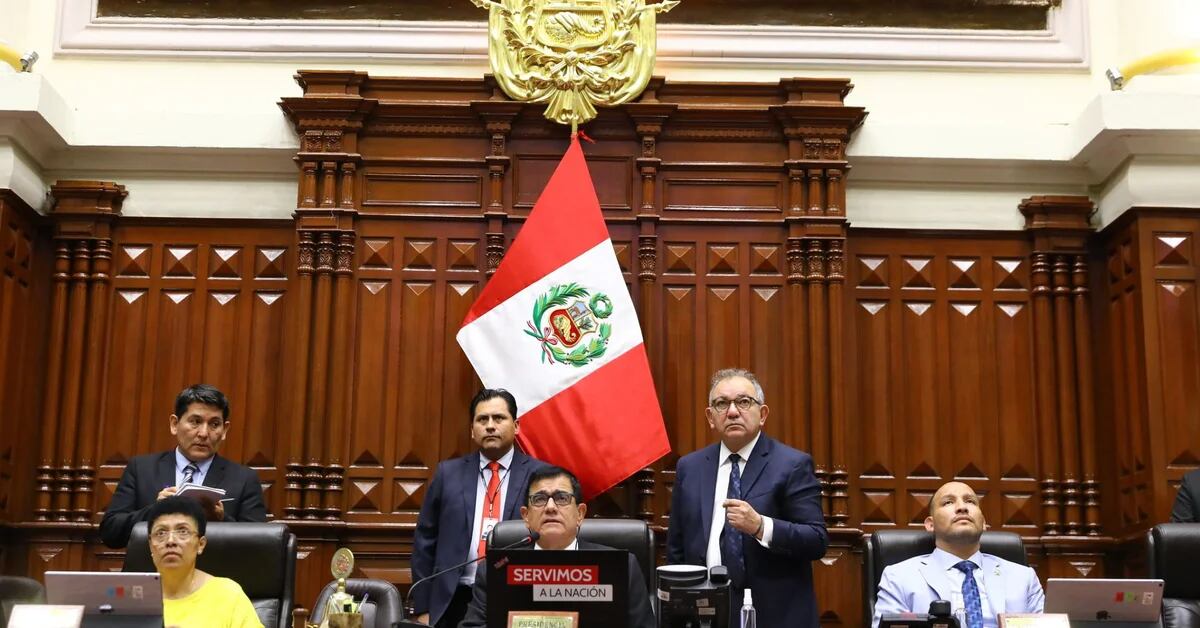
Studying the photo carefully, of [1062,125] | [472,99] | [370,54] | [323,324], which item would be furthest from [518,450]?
[1062,125]

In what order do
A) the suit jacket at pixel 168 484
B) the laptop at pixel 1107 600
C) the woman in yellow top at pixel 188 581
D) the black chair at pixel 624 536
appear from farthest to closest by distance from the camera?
the suit jacket at pixel 168 484
the black chair at pixel 624 536
the woman in yellow top at pixel 188 581
the laptop at pixel 1107 600

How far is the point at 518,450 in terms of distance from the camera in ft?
18.7

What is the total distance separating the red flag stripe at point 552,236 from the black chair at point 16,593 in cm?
230

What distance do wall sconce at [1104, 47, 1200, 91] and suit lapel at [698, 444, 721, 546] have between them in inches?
119

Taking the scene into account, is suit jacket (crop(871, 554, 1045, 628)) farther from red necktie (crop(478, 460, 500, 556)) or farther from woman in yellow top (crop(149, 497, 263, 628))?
woman in yellow top (crop(149, 497, 263, 628))

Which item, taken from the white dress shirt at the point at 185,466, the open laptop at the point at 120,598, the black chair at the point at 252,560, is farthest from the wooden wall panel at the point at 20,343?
the open laptop at the point at 120,598

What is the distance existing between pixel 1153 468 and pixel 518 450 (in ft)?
9.61

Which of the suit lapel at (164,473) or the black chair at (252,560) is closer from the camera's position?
the black chair at (252,560)

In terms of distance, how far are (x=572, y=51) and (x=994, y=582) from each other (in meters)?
3.41

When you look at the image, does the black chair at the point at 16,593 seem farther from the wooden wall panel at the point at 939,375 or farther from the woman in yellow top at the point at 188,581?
the wooden wall panel at the point at 939,375

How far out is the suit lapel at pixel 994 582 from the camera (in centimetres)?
459

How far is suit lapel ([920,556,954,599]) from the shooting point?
4.58 metres

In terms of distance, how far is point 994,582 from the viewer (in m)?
4.64

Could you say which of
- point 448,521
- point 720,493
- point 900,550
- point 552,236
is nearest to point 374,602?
point 448,521
